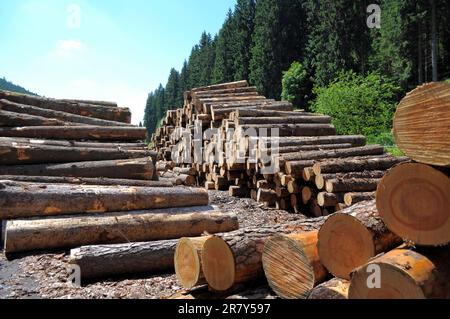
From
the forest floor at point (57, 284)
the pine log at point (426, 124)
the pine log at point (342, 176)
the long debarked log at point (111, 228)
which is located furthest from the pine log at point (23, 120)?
the pine log at point (426, 124)

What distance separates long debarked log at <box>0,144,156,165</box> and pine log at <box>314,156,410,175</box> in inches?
141

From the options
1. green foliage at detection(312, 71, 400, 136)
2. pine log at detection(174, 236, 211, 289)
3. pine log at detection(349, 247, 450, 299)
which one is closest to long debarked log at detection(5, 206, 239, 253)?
pine log at detection(174, 236, 211, 289)

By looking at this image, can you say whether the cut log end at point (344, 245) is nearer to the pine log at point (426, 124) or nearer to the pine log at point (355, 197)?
the pine log at point (426, 124)

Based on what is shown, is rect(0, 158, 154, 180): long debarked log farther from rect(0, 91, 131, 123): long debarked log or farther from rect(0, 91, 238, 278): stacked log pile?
rect(0, 91, 131, 123): long debarked log

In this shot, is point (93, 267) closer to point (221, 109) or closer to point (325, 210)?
point (325, 210)

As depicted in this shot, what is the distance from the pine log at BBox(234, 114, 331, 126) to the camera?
998cm

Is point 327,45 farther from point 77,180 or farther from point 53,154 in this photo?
point 77,180

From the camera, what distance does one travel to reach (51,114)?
9.02 meters

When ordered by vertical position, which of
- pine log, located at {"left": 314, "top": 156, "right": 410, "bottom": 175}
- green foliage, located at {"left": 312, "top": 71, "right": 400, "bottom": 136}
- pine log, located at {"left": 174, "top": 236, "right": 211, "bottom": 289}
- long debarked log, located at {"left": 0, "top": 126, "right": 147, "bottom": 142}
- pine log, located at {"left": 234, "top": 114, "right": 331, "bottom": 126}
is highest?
green foliage, located at {"left": 312, "top": 71, "right": 400, "bottom": 136}

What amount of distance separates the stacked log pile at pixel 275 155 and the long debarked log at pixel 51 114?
3.14 meters

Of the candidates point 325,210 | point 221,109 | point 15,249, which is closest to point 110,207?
point 15,249

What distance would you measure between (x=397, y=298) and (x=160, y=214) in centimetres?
407

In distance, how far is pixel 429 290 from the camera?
2463 millimetres

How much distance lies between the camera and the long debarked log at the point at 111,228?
5168 millimetres
